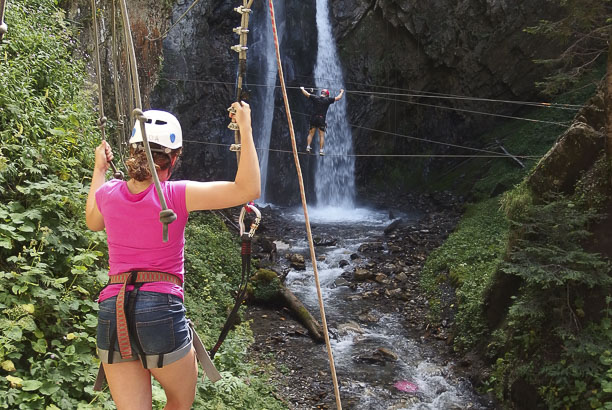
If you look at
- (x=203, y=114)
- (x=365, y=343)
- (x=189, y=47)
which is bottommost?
(x=365, y=343)

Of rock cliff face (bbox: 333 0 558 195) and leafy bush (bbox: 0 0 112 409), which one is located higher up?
rock cliff face (bbox: 333 0 558 195)

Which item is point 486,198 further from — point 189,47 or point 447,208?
point 189,47

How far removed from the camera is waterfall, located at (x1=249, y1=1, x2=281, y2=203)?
20.7 metres

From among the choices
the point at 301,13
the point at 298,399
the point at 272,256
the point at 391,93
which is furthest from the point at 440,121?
the point at 298,399

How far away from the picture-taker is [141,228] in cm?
188

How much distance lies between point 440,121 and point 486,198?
19.4ft

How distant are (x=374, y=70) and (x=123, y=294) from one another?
20.2 m

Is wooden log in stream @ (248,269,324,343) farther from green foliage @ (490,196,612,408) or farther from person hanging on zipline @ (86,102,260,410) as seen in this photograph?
person hanging on zipline @ (86,102,260,410)

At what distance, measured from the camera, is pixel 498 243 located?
1215cm

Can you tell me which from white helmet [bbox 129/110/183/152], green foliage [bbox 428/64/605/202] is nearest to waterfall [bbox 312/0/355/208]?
green foliage [bbox 428/64/605/202]

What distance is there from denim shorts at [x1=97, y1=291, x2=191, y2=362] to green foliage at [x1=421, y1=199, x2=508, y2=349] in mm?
7569

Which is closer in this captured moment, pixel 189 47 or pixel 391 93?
pixel 189 47

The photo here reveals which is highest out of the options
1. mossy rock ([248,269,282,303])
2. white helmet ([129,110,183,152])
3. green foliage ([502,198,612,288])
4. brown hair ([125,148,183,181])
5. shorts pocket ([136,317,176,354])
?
white helmet ([129,110,183,152])

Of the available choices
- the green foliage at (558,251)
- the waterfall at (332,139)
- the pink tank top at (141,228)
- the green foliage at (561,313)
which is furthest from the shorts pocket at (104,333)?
the waterfall at (332,139)
